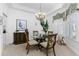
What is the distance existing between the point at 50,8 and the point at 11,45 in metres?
1.00

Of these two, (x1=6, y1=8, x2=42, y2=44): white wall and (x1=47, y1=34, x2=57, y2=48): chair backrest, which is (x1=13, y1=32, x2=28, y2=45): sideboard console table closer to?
(x1=6, y1=8, x2=42, y2=44): white wall

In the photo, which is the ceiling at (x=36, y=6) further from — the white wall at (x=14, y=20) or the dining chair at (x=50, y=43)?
the dining chair at (x=50, y=43)

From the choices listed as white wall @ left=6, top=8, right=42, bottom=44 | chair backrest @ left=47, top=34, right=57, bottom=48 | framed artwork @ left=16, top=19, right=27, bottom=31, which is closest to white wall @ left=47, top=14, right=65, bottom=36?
chair backrest @ left=47, top=34, right=57, bottom=48

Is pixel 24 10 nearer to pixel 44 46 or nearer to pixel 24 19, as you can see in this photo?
pixel 24 19

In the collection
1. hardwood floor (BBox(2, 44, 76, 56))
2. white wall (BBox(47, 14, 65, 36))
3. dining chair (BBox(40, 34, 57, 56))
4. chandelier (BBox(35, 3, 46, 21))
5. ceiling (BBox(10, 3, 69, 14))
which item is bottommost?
hardwood floor (BBox(2, 44, 76, 56))

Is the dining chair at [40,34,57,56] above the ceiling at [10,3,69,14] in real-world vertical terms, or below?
below

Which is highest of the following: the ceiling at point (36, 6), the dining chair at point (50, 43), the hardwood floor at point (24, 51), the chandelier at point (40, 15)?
the ceiling at point (36, 6)

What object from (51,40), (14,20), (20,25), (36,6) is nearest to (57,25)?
(51,40)

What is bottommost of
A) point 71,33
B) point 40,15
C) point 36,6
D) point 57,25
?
point 71,33

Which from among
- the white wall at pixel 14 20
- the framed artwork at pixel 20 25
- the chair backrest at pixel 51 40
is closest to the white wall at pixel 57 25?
the chair backrest at pixel 51 40

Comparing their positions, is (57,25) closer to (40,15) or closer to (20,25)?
(40,15)

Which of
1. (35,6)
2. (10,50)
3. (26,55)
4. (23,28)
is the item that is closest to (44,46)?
(26,55)

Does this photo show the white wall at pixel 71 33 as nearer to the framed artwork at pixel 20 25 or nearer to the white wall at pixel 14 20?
the white wall at pixel 14 20

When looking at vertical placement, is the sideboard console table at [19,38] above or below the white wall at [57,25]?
below
